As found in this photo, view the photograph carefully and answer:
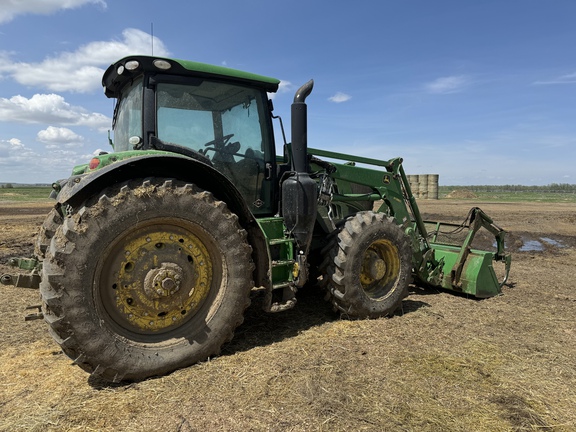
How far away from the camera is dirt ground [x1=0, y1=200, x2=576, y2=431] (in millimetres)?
2775

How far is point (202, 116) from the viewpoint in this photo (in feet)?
13.7

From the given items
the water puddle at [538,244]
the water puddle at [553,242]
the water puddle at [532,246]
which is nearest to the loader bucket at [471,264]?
the water puddle at [532,246]

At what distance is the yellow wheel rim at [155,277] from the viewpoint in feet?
10.9

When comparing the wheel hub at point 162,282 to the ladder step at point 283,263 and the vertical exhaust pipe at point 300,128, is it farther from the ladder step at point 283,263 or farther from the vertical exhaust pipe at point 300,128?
the vertical exhaust pipe at point 300,128

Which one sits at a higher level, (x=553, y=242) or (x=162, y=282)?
(x=162, y=282)

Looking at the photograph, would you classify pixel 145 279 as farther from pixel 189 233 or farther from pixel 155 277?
pixel 189 233

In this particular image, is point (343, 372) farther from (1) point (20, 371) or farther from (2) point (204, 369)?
(1) point (20, 371)

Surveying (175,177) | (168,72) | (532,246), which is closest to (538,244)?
(532,246)

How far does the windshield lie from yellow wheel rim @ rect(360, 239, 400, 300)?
293 cm

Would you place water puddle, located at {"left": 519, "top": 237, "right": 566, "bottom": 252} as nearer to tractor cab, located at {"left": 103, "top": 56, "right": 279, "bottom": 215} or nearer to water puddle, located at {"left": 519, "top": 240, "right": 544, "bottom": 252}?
water puddle, located at {"left": 519, "top": 240, "right": 544, "bottom": 252}

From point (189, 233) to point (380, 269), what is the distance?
2.54m

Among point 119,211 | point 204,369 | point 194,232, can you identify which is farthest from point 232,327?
point 119,211

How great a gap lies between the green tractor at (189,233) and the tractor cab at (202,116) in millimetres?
12

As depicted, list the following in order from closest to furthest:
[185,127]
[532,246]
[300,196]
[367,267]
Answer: [185,127]
[300,196]
[367,267]
[532,246]
